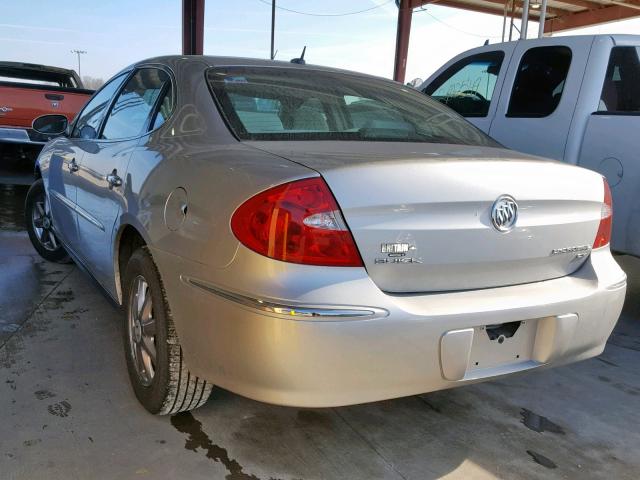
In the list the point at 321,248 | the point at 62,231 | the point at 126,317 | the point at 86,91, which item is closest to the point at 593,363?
the point at 321,248

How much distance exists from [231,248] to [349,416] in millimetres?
1085

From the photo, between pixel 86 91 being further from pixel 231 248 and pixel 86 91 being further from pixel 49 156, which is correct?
pixel 231 248

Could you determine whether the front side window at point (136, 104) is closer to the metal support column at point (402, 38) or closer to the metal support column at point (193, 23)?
the metal support column at point (193, 23)

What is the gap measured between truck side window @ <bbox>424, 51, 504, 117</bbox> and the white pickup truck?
0.4 inches

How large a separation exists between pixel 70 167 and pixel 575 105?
3218 millimetres

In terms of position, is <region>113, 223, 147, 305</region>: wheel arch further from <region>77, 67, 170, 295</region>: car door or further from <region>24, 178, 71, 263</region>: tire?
<region>24, 178, 71, 263</region>: tire

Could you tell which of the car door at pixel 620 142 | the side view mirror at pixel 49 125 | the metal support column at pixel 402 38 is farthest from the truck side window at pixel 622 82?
the metal support column at pixel 402 38

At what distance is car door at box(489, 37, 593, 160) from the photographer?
401 centimetres

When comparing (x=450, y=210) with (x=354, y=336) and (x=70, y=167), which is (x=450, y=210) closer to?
(x=354, y=336)

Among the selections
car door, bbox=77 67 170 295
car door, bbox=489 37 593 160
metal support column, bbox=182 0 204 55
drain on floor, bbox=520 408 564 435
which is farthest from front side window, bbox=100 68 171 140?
metal support column, bbox=182 0 204 55

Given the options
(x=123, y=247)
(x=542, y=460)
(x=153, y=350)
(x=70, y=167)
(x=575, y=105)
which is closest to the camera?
(x=542, y=460)

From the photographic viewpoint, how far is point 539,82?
429cm

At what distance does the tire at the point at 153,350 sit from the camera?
88.4 inches

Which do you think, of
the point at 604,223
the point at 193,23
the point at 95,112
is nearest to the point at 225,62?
the point at 95,112
